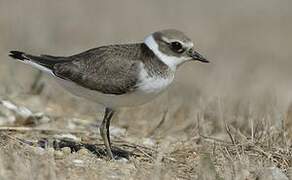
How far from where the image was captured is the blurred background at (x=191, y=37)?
8805 mm

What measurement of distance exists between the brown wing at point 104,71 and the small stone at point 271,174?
1.30 meters

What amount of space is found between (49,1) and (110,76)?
1180cm

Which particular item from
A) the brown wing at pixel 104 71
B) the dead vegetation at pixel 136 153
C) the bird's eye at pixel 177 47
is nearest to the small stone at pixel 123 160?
the dead vegetation at pixel 136 153

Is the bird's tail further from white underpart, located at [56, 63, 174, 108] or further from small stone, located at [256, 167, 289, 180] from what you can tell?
small stone, located at [256, 167, 289, 180]

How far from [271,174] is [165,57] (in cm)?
146

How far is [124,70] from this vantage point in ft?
21.3

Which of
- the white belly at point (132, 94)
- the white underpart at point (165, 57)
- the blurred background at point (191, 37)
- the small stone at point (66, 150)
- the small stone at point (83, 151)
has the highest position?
the white underpart at point (165, 57)

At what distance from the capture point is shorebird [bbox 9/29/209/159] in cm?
642

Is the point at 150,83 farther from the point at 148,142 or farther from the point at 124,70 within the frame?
the point at 148,142

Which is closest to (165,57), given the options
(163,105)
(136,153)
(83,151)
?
(136,153)

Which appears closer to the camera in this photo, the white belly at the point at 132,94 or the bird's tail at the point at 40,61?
the white belly at the point at 132,94

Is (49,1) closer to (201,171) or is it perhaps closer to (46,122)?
(46,122)

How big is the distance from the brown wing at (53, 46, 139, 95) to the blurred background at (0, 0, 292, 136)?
166 centimetres

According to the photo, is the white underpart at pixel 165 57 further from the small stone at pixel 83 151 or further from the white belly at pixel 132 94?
the small stone at pixel 83 151
